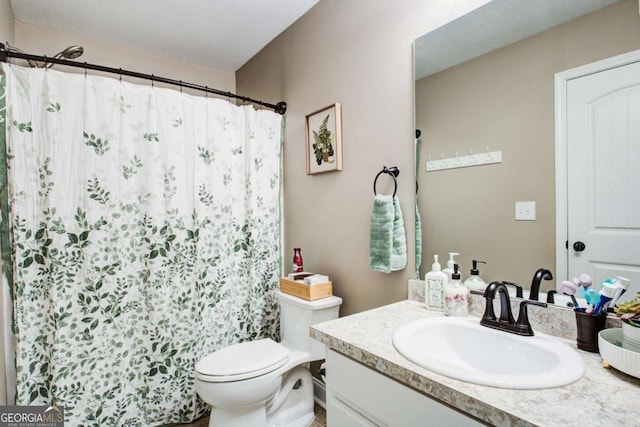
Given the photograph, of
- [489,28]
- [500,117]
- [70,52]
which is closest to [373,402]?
[500,117]

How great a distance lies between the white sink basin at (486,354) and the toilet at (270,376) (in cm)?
73

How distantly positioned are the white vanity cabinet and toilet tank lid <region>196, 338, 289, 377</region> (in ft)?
1.87

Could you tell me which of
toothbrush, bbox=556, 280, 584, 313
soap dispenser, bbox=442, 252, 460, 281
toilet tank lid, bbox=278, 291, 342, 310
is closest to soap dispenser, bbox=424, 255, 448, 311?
soap dispenser, bbox=442, 252, 460, 281

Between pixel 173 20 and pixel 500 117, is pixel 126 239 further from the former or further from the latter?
pixel 500 117

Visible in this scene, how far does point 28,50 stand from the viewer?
207 cm

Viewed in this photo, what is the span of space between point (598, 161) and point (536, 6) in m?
0.57

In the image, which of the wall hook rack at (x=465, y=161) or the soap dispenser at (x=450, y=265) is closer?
the wall hook rack at (x=465, y=161)

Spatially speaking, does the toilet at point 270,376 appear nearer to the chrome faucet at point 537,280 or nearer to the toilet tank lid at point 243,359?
the toilet tank lid at point 243,359

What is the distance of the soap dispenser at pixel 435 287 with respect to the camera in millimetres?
1258

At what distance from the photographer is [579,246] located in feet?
3.22

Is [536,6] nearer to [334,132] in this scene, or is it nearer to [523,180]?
[523,180]

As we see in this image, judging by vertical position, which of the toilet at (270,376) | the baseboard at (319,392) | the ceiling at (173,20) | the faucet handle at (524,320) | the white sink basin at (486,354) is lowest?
the baseboard at (319,392)

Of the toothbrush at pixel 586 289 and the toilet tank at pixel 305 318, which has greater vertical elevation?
the toothbrush at pixel 586 289

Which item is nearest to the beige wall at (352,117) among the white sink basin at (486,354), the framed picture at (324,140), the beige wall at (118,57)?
the framed picture at (324,140)
